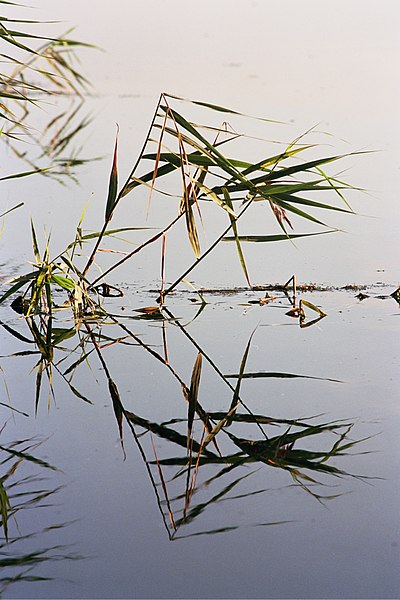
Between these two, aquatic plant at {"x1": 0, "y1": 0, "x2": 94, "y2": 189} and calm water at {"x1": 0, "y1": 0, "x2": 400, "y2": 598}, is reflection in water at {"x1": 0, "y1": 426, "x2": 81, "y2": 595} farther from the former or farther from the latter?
aquatic plant at {"x1": 0, "y1": 0, "x2": 94, "y2": 189}

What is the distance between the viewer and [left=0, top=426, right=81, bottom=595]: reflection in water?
3.82 ft

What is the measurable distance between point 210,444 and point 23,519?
1.20ft

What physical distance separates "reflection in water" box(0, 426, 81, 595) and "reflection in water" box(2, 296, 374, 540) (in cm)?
14

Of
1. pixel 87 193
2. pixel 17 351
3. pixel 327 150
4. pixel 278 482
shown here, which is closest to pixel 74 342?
pixel 17 351

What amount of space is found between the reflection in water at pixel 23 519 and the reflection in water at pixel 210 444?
0.47 ft

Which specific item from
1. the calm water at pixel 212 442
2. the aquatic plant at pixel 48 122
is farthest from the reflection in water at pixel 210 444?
the aquatic plant at pixel 48 122

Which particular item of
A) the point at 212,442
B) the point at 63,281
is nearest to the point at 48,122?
the point at 63,281

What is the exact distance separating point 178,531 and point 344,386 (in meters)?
0.67

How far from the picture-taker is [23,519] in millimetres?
1300

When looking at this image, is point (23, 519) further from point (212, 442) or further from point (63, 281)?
point (63, 281)

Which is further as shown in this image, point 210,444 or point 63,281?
point 63,281

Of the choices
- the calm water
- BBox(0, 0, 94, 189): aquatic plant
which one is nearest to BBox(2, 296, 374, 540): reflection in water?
the calm water

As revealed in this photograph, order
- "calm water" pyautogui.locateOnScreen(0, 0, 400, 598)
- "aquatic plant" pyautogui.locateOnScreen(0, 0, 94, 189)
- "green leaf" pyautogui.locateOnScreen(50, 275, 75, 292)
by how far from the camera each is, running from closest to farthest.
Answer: "calm water" pyautogui.locateOnScreen(0, 0, 400, 598) → "green leaf" pyautogui.locateOnScreen(50, 275, 75, 292) → "aquatic plant" pyautogui.locateOnScreen(0, 0, 94, 189)

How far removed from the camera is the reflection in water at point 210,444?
4.47 feet
